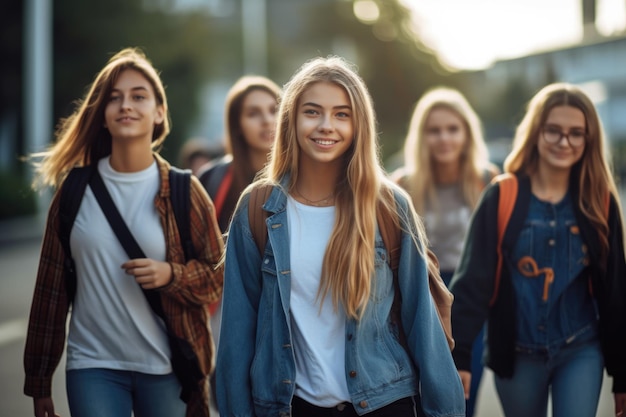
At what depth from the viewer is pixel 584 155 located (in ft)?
16.0

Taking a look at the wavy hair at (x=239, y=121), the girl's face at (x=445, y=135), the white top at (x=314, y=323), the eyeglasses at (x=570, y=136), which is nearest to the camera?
the white top at (x=314, y=323)

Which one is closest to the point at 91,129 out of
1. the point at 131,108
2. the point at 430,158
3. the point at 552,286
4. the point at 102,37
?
the point at 131,108

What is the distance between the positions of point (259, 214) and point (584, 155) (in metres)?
2.03

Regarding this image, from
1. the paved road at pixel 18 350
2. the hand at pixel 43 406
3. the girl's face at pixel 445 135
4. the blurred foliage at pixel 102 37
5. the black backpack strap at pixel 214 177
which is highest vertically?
the blurred foliage at pixel 102 37

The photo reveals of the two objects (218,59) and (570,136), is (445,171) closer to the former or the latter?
(570,136)

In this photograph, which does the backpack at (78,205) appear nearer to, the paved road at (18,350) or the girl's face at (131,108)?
the girl's face at (131,108)

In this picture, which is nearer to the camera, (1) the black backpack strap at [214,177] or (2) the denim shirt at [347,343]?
(2) the denim shirt at [347,343]

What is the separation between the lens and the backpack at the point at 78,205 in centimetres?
427

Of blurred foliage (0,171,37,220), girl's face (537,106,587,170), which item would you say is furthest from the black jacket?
blurred foliage (0,171,37,220)

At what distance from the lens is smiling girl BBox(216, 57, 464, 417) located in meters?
3.41

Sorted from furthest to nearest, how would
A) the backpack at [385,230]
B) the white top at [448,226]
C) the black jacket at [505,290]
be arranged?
the white top at [448,226], the black jacket at [505,290], the backpack at [385,230]

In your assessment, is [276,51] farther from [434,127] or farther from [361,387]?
[361,387]

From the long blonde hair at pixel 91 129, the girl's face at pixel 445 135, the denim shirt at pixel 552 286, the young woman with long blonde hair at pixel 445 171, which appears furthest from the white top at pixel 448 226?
the long blonde hair at pixel 91 129

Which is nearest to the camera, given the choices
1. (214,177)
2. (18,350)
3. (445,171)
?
(214,177)
